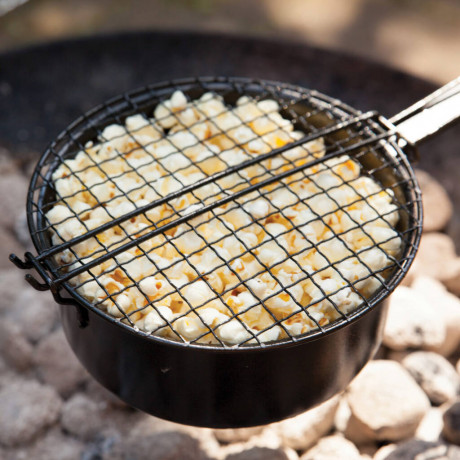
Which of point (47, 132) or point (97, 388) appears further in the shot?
point (47, 132)

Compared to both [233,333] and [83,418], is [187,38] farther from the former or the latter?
[233,333]

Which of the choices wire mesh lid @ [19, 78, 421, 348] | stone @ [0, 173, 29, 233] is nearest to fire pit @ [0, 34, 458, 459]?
stone @ [0, 173, 29, 233]

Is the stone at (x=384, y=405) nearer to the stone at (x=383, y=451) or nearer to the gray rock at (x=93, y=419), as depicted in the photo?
the stone at (x=383, y=451)

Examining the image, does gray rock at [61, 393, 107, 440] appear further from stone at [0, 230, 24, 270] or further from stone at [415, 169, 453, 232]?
stone at [415, 169, 453, 232]

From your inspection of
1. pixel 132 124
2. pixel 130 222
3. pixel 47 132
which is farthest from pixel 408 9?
pixel 130 222

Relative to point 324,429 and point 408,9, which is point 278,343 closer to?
point 324,429

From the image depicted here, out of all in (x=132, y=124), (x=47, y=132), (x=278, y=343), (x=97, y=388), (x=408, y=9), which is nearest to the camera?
(x=278, y=343)

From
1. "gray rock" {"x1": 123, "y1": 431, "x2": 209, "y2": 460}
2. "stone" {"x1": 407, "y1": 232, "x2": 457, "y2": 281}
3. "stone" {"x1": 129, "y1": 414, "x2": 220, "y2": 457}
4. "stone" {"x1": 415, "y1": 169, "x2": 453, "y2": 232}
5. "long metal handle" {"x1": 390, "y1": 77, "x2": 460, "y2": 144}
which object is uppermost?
"long metal handle" {"x1": 390, "y1": 77, "x2": 460, "y2": 144}
